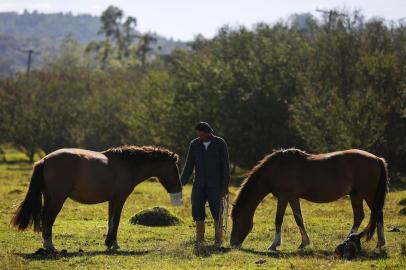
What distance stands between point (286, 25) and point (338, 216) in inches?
1239

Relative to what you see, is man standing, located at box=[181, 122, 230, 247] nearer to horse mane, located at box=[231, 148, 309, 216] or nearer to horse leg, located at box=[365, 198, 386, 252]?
horse mane, located at box=[231, 148, 309, 216]

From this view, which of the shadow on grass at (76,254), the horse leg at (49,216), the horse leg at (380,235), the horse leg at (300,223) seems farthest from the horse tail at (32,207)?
the horse leg at (380,235)

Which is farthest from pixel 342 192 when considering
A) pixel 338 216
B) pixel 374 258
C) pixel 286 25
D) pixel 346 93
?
pixel 286 25

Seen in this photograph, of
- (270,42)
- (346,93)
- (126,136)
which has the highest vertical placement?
(270,42)

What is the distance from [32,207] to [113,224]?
1763 millimetres

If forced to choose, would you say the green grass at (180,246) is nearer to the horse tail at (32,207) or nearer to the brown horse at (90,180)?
the horse tail at (32,207)

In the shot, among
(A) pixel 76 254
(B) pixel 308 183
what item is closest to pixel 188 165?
(B) pixel 308 183

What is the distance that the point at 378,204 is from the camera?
45.4 feet

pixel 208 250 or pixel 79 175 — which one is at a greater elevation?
pixel 79 175

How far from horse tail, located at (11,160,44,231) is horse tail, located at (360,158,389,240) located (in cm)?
669

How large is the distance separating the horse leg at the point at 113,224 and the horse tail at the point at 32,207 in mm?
1498

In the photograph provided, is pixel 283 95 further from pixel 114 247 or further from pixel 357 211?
pixel 114 247

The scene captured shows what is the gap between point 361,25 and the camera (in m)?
41.2

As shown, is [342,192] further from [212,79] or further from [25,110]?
[25,110]
